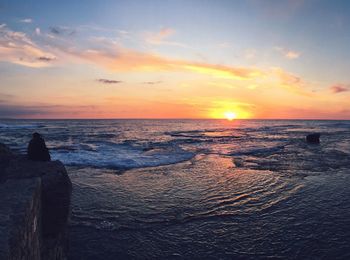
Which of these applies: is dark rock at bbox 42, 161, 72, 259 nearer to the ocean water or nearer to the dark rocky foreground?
the dark rocky foreground

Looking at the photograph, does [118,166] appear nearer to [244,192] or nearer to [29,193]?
[244,192]

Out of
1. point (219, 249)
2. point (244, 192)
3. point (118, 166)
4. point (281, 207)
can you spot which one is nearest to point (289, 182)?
point (244, 192)

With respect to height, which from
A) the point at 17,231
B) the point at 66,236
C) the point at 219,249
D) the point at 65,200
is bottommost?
the point at 219,249

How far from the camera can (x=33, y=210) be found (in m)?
4.16

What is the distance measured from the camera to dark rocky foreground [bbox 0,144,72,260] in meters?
3.23

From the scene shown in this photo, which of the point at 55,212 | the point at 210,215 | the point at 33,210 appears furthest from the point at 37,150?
the point at 33,210

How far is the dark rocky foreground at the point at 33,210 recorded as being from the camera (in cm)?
323

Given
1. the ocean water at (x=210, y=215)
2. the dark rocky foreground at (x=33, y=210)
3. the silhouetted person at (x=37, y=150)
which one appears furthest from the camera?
the silhouetted person at (x=37, y=150)

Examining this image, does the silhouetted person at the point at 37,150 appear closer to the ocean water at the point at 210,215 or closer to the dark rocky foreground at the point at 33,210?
the ocean water at the point at 210,215

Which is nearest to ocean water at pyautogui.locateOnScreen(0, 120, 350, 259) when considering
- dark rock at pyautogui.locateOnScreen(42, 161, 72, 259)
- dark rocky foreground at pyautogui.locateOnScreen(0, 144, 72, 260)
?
dark rock at pyautogui.locateOnScreen(42, 161, 72, 259)

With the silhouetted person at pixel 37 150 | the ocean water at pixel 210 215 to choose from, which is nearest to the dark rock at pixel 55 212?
the ocean water at pixel 210 215

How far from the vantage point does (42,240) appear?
5.13 meters

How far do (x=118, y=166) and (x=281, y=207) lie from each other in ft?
37.5

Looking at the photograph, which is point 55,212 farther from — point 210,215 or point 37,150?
point 37,150
